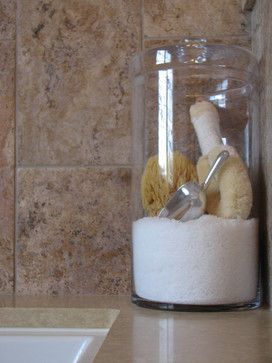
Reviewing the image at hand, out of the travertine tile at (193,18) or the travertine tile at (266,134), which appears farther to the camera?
the travertine tile at (193,18)

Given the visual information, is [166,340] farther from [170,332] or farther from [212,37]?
[212,37]

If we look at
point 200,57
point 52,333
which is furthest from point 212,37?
point 52,333

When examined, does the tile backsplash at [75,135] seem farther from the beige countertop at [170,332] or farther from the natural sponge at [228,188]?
the natural sponge at [228,188]

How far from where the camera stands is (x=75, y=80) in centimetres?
101

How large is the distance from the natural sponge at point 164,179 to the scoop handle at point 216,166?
2cm

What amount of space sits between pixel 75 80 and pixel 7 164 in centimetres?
17

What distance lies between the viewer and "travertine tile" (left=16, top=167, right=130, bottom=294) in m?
0.99

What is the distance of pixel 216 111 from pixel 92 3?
313mm

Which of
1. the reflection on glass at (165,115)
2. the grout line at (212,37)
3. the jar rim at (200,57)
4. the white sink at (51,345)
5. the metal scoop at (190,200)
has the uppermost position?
the grout line at (212,37)

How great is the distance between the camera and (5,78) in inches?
40.2

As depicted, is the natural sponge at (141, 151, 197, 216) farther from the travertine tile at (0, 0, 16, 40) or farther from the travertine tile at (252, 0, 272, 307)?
the travertine tile at (0, 0, 16, 40)

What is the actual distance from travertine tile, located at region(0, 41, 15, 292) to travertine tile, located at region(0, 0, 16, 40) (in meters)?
0.01

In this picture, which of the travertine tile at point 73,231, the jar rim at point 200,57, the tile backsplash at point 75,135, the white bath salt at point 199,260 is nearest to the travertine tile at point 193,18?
the tile backsplash at point 75,135

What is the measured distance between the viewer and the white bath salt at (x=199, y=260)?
0.76 m
